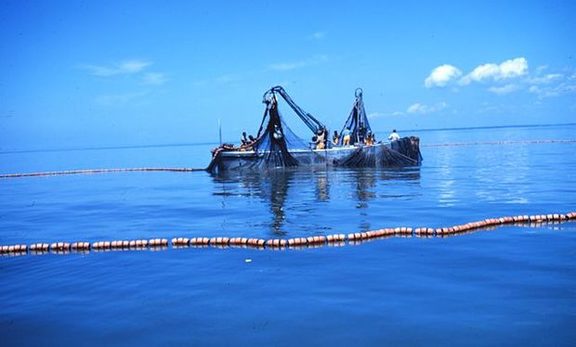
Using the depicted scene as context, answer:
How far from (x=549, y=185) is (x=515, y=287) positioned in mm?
15701

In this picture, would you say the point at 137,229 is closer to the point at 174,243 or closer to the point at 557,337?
the point at 174,243

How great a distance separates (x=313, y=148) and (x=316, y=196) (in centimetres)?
1176

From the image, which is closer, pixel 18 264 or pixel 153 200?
pixel 18 264

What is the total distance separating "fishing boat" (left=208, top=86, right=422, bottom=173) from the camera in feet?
98.8

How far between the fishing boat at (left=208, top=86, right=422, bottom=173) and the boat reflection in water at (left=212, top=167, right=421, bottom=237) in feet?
2.15

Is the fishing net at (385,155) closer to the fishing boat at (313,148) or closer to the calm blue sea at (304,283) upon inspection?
the fishing boat at (313,148)

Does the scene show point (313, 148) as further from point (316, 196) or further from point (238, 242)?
point (238, 242)

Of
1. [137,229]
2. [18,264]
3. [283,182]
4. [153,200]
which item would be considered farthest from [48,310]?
[283,182]

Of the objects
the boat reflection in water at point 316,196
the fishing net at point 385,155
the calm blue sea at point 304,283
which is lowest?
the calm blue sea at point 304,283

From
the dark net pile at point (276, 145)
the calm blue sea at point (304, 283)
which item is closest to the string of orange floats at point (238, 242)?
the calm blue sea at point (304, 283)

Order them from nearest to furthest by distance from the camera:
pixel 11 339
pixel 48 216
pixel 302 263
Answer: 1. pixel 11 339
2. pixel 302 263
3. pixel 48 216

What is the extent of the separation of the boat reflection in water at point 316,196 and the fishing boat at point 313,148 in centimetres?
66

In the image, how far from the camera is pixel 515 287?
796 centimetres

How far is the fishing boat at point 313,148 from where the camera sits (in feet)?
98.8
